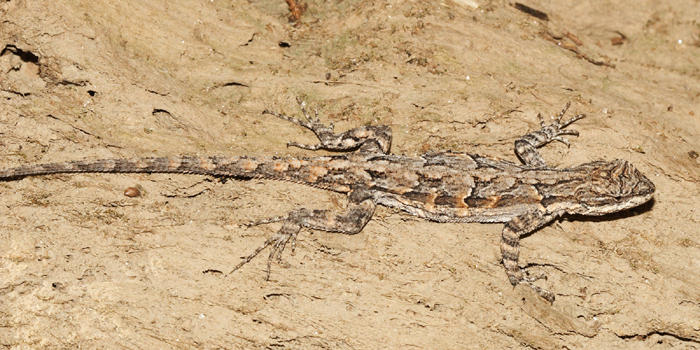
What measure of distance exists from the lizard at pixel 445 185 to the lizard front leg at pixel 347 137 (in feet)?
0.09

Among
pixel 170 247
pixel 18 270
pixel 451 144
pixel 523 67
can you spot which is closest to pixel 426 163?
pixel 451 144

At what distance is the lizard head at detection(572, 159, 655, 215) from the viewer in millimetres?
7551

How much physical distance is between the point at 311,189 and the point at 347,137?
94cm

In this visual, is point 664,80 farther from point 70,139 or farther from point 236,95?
point 70,139

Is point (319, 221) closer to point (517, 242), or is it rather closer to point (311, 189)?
point (311, 189)

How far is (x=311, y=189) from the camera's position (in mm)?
7984

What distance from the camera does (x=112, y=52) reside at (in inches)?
311

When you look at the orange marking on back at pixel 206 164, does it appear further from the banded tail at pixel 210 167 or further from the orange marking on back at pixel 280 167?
the orange marking on back at pixel 280 167

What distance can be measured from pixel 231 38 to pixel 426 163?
3.58 meters

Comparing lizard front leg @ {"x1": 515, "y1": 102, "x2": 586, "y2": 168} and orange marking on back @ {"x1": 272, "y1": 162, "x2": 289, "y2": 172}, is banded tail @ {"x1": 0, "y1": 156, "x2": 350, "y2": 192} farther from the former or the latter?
lizard front leg @ {"x1": 515, "y1": 102, "x2": 586, "y2": 168}

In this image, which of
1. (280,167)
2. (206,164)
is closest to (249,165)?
(280,167)

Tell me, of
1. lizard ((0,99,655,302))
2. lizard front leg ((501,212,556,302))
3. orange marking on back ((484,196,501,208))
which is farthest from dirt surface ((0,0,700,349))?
orange marking on back ((484,196,501,208))

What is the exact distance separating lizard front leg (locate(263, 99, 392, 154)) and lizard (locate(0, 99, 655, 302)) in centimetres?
3

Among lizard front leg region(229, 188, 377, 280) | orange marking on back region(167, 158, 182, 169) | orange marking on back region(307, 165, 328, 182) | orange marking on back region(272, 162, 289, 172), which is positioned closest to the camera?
lizard front leg region(229, 188, 377, 280)
